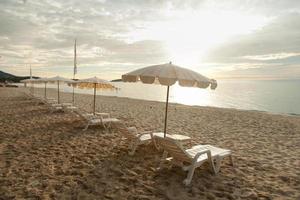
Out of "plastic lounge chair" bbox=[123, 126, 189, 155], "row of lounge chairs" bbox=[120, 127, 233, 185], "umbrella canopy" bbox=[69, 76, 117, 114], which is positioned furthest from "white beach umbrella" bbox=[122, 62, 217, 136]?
"umbrella canopy" bbox=[69, 76, 117, 114]

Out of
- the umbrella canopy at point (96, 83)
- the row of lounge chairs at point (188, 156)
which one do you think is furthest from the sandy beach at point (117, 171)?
the umbrella canopy at point (96, 83)

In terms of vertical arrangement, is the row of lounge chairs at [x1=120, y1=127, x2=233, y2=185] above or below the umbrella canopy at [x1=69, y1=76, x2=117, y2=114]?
below

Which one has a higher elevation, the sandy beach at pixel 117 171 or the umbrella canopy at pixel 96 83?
the umbrella canopy at pixel 96 83

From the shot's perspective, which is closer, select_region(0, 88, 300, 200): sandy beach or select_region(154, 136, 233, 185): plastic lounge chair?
select_region(0, 88, 300, 200): sandy beach

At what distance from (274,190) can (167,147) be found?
200 cm

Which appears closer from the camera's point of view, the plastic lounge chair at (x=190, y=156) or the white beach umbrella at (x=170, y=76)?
the plastic lounge chair at (x=190, y=156)

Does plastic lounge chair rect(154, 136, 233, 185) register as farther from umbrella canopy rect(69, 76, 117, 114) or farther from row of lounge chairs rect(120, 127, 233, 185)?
umbrella canopy rect(69, 76, 117, 114)

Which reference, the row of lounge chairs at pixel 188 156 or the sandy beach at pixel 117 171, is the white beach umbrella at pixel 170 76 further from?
the sandy beach at pixel 117 171

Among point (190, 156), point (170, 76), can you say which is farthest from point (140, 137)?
point (170, 76)

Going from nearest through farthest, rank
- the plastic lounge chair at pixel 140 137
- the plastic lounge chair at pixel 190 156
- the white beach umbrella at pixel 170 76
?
the plastic lounge chair at pixel 190 156
the white beach umbrella at pixel 170 76
the plastic lounge chair at pixel 140 137

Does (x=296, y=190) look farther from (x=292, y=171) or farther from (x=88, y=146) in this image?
(x=88, y=146)

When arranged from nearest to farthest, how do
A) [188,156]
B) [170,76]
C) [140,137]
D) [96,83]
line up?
[188,156], [170,76], [140,137], [96,83]

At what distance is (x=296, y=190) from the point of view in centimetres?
460

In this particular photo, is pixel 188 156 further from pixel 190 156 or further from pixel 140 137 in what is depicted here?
pixel 140 137
